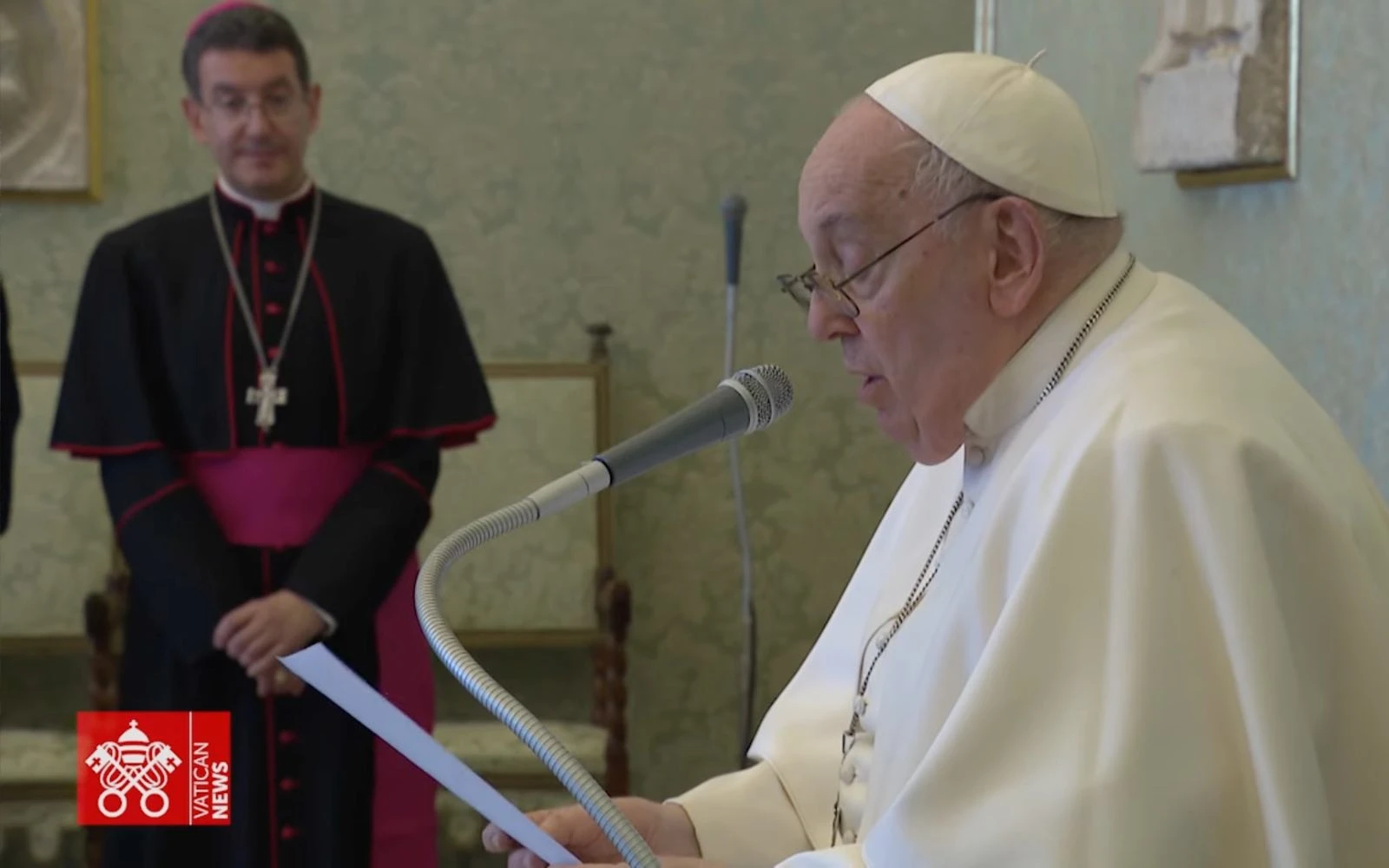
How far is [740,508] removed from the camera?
4402 millimetres

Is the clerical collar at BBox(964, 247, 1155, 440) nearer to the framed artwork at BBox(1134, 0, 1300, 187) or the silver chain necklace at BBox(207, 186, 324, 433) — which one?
the framed artwork at BBox(1134, 0, 1300, 187)

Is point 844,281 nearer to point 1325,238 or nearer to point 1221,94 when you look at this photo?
point 1325,238

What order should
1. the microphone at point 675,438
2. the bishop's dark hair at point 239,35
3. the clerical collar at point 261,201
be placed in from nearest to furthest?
the microphone at point 675,438
the bishop's dark hair at point 239,35
the clerical collar at point 261,201

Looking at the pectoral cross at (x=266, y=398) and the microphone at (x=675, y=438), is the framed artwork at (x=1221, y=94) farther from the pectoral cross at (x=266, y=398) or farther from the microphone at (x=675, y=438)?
the pectoral cross at (x=266, y=398)

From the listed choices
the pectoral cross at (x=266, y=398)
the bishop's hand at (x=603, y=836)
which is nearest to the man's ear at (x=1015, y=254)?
the bishop's hand at (x=603, y=836)

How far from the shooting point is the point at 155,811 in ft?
10.2

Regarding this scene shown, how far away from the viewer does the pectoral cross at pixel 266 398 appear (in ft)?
10.3

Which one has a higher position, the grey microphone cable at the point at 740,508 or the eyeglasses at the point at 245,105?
the eyeglasses at the point at 245,105

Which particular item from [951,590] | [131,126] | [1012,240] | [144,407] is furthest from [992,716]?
[131,126]

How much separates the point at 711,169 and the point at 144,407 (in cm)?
212

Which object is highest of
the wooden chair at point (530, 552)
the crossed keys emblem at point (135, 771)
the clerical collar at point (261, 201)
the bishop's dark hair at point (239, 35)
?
the bishop's dark hair at point (239, 35)

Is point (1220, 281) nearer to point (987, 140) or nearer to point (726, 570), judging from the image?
point (987, 140)

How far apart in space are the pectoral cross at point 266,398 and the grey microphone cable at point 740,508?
51.8 inches

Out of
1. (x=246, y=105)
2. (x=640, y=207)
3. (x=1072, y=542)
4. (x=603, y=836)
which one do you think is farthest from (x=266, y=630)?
(x=640, y=207)
